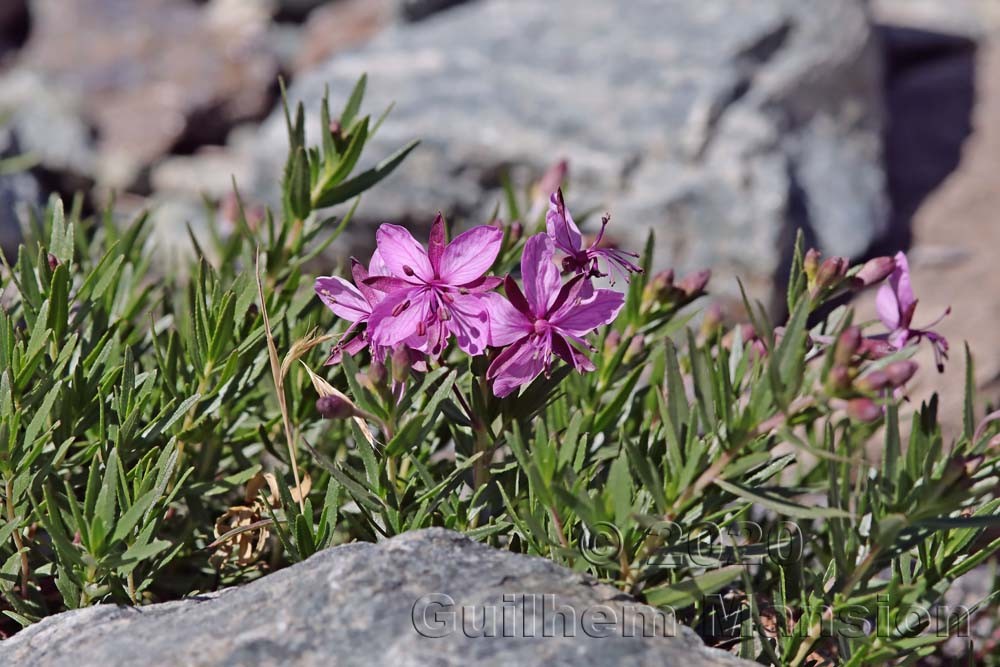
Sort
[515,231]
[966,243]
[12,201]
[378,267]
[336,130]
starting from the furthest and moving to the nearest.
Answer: [966,243] → [12,201] → [515,231] → [336,130] → [378,267]

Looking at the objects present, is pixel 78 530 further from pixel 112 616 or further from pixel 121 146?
pixel 121 146

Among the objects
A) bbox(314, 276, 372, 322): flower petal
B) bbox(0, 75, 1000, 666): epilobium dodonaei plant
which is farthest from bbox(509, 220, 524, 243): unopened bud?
bbox(314, 276, 372, 322): flower petal

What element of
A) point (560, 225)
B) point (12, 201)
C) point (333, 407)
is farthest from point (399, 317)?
point (12, 201)

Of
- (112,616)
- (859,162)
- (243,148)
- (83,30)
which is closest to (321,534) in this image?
(112,616)

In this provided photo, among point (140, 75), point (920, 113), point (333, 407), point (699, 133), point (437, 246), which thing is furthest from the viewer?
point (140, 75)

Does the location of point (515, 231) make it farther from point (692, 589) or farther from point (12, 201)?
point (12, 201)

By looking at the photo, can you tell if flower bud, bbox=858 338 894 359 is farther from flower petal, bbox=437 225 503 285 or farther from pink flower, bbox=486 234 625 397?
flower petal, bbox=437 225 503 285

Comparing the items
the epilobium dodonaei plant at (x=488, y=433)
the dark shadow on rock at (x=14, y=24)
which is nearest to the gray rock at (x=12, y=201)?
the epilobium dodonaei plant at (x=488, y=433)
